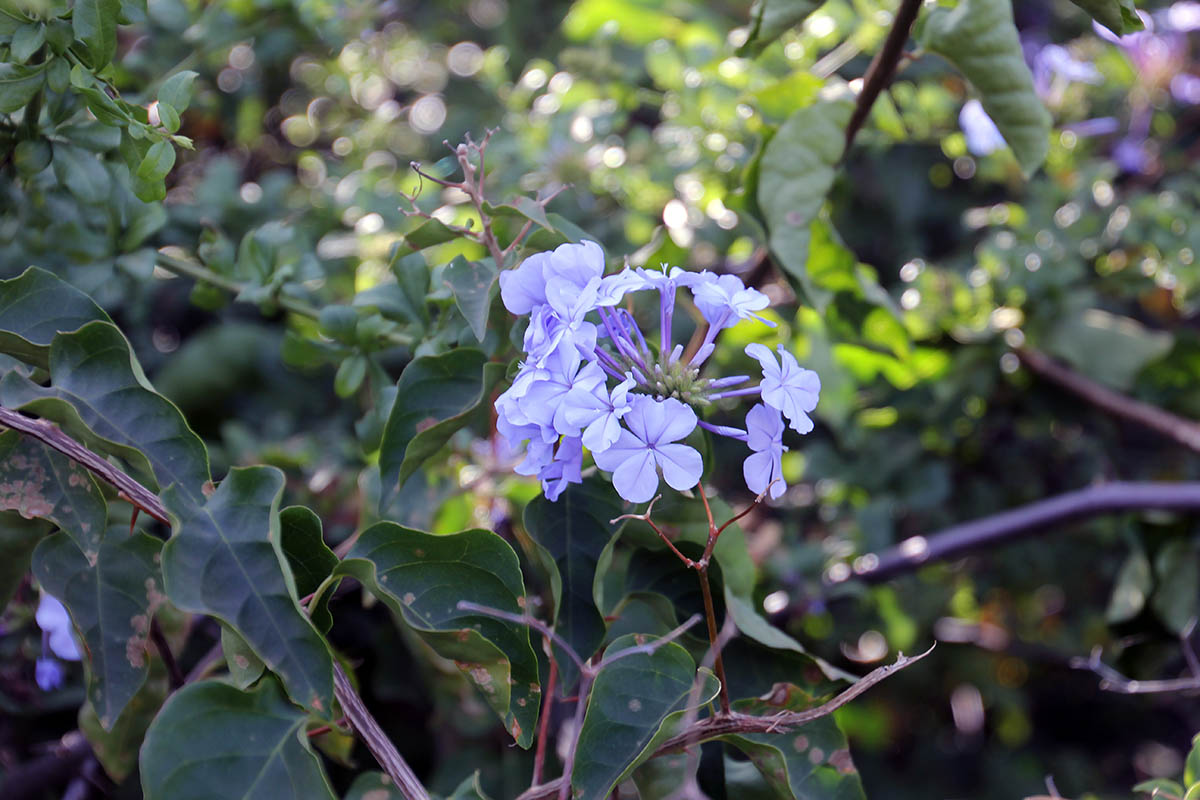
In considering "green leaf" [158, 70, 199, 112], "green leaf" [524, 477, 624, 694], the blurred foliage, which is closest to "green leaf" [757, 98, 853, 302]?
the blurred foliage

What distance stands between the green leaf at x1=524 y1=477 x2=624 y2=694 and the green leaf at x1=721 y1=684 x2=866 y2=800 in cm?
13

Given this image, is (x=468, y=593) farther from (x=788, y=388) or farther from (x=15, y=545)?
(x=15, y=545)

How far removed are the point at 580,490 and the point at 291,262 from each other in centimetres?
45

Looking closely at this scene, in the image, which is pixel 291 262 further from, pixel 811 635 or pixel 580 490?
pixel 811 635

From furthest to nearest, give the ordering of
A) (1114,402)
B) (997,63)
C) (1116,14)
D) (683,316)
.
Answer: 1. (683,316)
2. (1114,402)
3. (997,63)
4. (1116,14)

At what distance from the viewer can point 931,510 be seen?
63.7 inches

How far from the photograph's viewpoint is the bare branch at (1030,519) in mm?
1191

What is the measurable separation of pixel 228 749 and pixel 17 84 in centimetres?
57

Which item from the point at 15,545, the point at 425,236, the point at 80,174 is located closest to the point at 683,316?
the point at 425,236

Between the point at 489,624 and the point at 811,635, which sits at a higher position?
the point at 489,624

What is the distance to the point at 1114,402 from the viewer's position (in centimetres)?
139

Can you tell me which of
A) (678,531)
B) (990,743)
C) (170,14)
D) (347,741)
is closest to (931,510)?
(990,743)

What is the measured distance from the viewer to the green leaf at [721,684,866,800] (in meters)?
0.67

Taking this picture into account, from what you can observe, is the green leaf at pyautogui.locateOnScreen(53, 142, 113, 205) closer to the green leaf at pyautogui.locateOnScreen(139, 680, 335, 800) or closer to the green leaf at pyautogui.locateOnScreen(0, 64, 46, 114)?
the green leaf at pyautogui.locateOnScreen(0, 64, 46, 114)
